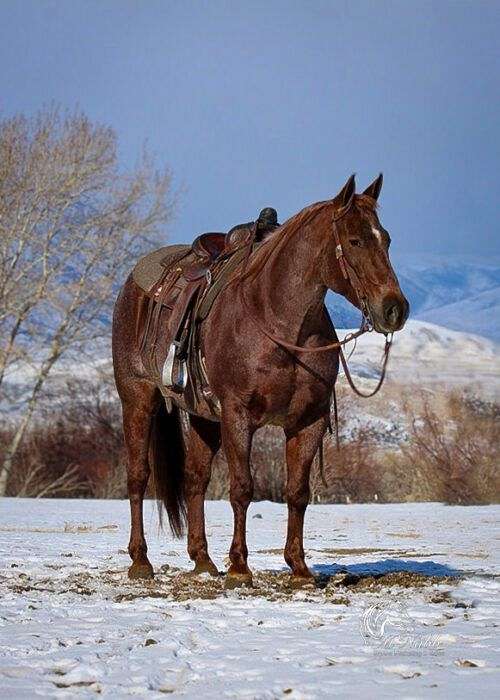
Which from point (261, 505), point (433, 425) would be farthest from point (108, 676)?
point (433, 425)

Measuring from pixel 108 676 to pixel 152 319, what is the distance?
3.96 metres

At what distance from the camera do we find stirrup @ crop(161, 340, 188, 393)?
6.33 metres

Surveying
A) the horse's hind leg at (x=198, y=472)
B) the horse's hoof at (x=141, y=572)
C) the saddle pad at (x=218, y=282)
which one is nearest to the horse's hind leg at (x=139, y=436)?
the horse's hind leg at (x=198, y=472)

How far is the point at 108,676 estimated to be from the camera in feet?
10.9

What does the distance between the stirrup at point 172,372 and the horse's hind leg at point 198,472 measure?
0.79m

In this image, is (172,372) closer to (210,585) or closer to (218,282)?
(218,282)

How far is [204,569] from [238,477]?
1355 mm

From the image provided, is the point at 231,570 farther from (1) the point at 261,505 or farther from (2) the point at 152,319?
(1) the point at 261,505

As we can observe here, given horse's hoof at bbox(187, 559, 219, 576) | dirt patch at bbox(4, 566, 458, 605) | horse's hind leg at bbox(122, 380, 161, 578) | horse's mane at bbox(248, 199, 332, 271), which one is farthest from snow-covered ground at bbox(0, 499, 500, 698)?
horse's mane at bbox(248, 199, 332, 271)

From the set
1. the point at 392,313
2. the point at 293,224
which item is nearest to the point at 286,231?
the point at 293,224

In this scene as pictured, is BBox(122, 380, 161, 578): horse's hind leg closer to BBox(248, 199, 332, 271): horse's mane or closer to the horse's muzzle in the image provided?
BBox(248, 199, 332, 271): horse's mane

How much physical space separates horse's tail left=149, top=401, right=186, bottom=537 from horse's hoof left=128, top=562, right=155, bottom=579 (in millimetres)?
760

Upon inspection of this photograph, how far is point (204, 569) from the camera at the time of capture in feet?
22.1

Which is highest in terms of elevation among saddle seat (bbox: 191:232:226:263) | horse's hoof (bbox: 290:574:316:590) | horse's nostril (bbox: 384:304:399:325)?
saddle seat (bbox: 191:232:226:263)
